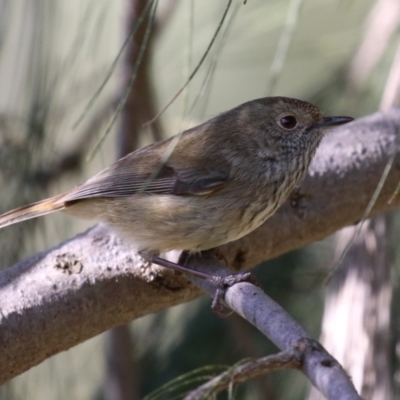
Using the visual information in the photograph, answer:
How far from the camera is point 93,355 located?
5.07m

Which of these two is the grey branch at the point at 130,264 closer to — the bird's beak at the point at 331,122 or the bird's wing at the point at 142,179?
the bird's beak at the point at 331,122

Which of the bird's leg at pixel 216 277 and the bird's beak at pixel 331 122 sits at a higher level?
the bird's beak at pixel 331 122

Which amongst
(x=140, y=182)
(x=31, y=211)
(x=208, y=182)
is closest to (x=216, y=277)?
(x=208, y=182)

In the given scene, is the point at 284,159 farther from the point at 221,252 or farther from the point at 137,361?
the point at 137,361

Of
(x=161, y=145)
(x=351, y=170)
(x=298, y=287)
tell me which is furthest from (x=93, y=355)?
(x=351, y=170)

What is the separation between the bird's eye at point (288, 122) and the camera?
3303 mm

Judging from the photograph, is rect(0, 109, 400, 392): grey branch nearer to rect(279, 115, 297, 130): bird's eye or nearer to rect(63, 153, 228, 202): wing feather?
rect(279, 115, 297, 130): bird's eye

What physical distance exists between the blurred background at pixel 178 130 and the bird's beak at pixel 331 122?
1.66 feet

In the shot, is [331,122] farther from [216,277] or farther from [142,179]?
[216,277]

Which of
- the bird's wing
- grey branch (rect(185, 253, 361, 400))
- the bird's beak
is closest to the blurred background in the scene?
the bird's wing

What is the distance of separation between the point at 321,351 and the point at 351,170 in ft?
4.64

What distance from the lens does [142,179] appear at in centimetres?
324

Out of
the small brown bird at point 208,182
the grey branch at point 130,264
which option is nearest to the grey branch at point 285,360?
the grey branch at point 130,264

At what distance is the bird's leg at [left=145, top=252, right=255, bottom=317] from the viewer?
8.25 feet
